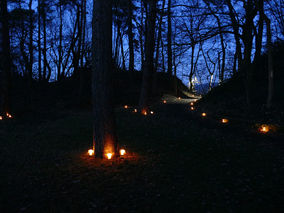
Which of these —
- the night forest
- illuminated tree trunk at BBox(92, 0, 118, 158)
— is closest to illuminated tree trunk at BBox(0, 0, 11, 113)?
the night forest

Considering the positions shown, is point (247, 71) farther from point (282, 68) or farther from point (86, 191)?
point (86, 191)

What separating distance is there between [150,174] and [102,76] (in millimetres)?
2865

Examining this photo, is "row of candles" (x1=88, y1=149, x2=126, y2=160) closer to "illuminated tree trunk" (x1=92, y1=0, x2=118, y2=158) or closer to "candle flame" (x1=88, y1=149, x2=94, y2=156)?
"candle flame" (x1=88, y1=149, x2=94, y2=156)

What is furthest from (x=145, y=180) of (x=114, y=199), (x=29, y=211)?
(x=29, y=211)

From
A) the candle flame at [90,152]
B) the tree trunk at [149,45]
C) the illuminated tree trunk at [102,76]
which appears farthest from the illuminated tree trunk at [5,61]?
the illuminated tree trunk at [102,76]

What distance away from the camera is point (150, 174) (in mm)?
5105

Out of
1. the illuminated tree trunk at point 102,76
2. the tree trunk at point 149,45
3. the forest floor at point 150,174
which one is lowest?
the forest floor at point 150,174

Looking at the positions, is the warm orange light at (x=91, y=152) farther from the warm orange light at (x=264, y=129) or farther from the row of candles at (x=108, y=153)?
the warm orange light at (x=264, y=129)

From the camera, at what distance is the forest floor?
388 centimetres

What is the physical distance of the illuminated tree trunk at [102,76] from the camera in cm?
572

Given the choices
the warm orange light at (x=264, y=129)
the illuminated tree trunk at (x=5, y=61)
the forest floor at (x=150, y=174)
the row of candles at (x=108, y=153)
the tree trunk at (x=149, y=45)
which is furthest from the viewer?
the illuminated tree trunk at (x=5, y=61)

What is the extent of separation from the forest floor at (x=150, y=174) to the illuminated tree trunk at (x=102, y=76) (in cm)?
72

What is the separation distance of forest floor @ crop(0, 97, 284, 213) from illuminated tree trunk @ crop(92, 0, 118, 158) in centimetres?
72

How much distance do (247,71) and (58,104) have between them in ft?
51.5
